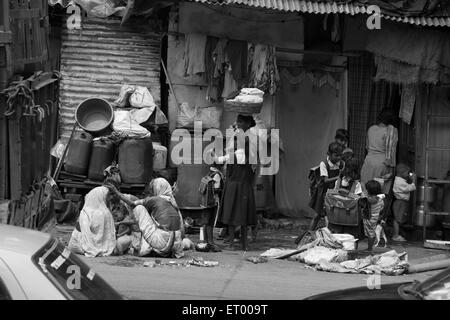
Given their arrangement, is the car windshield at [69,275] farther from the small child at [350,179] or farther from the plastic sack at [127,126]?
the plastic sack at [127,126]

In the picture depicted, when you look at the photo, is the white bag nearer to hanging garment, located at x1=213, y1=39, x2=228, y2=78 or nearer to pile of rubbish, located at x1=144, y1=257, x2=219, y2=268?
hanging garment, located at x1=213, y1=39, x2=228, y2=78

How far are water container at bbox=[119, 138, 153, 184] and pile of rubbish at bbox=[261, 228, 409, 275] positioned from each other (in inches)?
90.3

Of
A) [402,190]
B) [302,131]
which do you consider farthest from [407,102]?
[302,131]

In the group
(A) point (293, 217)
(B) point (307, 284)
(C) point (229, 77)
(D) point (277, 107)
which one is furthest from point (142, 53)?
(B) point (307, 284)

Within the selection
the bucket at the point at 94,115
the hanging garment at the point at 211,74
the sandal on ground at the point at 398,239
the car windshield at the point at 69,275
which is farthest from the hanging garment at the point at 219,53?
the car windshield at the point at 69,275

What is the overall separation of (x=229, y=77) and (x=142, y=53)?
1400mm

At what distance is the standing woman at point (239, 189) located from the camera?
11461mm

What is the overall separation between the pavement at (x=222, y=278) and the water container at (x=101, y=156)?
2.18 metres

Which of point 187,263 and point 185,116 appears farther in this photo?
point 185,116

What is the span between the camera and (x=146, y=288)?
361 inches

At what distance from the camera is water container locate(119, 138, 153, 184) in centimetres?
1269

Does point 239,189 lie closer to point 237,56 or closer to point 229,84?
point 229,84

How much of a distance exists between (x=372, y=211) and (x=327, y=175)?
85cm

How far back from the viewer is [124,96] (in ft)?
42.7
